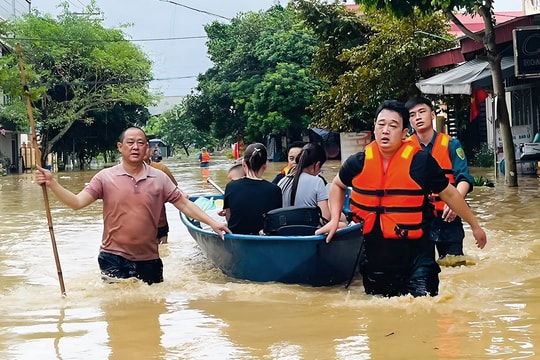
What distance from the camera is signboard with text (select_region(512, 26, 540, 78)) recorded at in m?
15.0

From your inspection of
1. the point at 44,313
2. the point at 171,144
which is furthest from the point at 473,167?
the point at 171,144

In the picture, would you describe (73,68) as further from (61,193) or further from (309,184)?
(61,193)

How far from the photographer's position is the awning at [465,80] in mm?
16114

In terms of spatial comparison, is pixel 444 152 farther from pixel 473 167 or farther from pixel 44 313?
pixel 473 167

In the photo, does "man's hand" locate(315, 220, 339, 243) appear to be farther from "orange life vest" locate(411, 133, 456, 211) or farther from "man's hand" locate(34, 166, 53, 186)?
"man's hand" locate(34, 166, 53, 186)

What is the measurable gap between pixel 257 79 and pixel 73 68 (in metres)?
9.88

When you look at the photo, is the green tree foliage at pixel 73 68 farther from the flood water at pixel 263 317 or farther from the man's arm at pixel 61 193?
the man's arm at pixel 61 193

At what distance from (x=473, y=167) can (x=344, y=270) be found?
815 inches

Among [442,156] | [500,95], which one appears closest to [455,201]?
[442,156]

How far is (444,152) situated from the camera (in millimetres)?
7430

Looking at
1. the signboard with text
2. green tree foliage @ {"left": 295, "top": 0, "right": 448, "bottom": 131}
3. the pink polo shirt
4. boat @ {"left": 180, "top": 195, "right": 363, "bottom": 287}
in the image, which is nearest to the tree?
the signboard with text

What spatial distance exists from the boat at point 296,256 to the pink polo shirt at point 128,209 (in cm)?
89

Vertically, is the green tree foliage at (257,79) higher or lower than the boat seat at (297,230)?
higher

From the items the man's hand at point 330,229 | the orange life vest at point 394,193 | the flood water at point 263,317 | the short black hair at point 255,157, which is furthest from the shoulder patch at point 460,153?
the orange life vest at point 394,193
